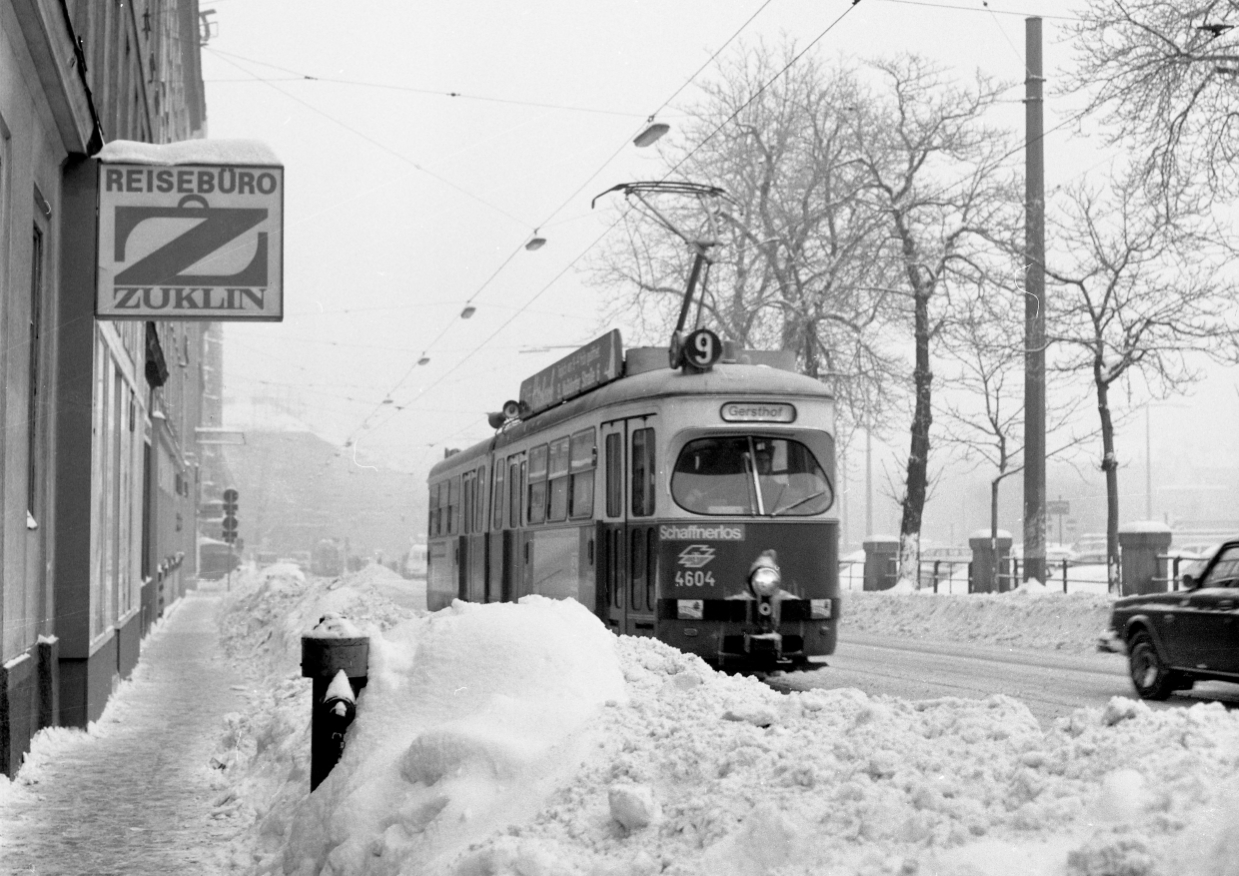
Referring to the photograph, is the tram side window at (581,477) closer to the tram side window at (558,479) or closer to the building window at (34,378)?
the tram side window at (558,479)

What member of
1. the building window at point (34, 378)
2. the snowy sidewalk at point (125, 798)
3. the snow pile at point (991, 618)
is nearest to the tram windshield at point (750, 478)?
the snowy sidewalk at point (125, 798)

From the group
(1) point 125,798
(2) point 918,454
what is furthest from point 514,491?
(2) point 918,454

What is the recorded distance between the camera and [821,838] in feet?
14.4

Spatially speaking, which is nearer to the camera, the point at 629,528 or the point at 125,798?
the point at 125,798

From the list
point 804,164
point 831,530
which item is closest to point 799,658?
point 831,530

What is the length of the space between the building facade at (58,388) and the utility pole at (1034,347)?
537 inches

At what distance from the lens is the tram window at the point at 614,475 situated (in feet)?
46.7

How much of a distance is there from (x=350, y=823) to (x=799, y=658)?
8.16 meters

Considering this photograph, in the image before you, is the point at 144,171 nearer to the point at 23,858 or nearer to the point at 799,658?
the point at 23,858

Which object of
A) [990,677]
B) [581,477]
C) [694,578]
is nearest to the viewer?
[694,578]

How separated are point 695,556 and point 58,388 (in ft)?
18.8

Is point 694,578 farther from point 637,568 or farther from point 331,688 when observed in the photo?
point 331,688

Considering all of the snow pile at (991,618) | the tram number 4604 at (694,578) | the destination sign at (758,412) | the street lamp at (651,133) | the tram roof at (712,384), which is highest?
the street lamp at (651,133)

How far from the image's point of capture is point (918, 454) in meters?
30.4
